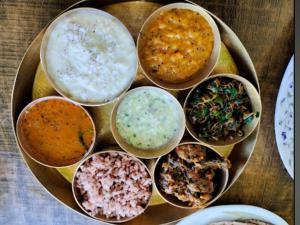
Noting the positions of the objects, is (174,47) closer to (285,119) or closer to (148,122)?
(148,122)

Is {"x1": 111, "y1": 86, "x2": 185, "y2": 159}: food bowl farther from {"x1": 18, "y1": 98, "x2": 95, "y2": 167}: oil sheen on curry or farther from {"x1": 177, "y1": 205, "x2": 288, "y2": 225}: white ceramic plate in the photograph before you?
{"x1": 177, "y1": 205, "x2": 288, "y2": 225}: white ceramic plate

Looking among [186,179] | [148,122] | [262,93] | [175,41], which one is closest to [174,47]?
[175,41]

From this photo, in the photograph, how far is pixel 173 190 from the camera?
2041 millimetres

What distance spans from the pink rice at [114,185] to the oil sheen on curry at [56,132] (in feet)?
0.35

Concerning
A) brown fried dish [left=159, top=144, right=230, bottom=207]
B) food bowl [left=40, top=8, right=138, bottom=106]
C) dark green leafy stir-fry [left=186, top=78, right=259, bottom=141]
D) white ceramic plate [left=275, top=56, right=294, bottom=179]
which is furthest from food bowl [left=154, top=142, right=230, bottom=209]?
food bowl [left=40, top=8, right=138, bottom=106]

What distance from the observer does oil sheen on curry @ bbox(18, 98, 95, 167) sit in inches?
77.0

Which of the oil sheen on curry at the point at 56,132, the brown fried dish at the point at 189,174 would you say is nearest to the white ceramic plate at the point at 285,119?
the brown fried dish at the point at 189,174

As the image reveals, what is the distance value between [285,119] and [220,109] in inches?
15.1

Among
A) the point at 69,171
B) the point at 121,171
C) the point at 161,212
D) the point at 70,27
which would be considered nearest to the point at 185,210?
the point at 161,212

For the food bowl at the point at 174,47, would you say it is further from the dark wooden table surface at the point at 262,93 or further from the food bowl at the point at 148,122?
the dark wooden table surface at the point at 262,93

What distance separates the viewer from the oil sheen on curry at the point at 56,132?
1.96 meters

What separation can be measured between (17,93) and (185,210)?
108 centimetres

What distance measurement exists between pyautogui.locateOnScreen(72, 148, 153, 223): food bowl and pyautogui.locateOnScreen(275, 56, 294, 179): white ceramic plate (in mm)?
745

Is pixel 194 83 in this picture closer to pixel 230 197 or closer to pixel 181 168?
pixel 181 168
